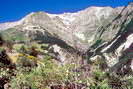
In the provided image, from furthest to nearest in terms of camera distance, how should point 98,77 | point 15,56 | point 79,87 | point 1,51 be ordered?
point 15,56
point 1,51
point 98,77
point 79,87

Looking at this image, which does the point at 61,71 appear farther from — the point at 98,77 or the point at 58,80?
the point at 98,77

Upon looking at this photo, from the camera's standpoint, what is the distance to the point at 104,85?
36.7 ft

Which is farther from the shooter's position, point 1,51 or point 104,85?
point 1,51

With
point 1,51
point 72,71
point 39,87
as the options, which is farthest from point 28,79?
point 1,51

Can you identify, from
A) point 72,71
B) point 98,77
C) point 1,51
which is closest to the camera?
point 72,71

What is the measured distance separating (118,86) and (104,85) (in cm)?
193

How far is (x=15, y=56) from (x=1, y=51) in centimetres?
270

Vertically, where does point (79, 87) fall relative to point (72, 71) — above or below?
below

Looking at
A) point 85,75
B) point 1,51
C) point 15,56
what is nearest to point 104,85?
point 85,75

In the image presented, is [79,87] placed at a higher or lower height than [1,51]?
lower

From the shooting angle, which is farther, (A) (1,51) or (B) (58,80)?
(A) (1,51)

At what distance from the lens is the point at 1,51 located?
27562 millimetres

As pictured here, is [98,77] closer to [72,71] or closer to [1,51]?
[72,71]

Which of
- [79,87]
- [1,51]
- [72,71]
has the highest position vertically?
[1,51]
